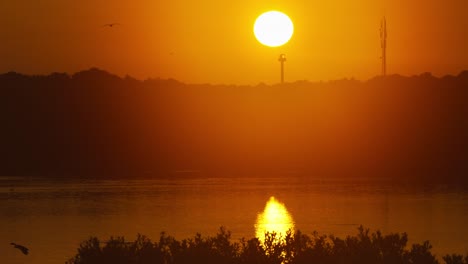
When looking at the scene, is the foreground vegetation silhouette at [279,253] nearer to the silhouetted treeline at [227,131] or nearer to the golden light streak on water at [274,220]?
the golden light streak on water at [274,220]

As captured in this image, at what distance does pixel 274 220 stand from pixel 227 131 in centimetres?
8855

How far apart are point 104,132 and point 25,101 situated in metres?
12.4

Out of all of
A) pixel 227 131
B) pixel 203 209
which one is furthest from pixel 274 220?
pixel 227 131

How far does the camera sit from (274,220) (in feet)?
204

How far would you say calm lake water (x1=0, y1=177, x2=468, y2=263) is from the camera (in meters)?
52.9

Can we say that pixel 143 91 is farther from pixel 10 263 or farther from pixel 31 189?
pixel 10 263

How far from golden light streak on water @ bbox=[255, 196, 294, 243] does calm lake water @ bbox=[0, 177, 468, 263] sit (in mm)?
550

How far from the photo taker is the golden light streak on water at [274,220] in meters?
55.2

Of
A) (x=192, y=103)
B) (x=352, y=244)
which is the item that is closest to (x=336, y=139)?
(x=192, y=103)

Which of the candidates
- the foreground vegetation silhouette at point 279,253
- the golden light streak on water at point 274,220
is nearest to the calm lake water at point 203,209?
the golden light streak on water at point 274,220

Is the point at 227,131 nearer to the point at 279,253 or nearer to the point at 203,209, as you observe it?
the point at 203,209

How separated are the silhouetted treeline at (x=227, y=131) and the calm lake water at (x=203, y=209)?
2401 centimetres

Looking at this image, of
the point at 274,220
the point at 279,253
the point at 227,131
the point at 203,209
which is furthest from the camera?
the point at 227,131

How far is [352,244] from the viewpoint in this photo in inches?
850
